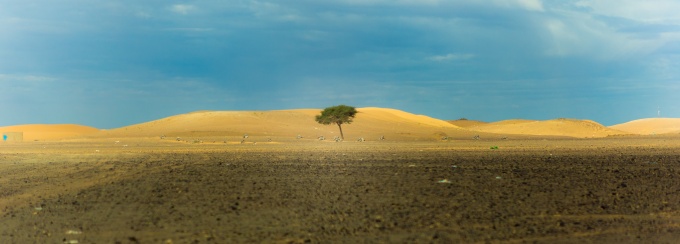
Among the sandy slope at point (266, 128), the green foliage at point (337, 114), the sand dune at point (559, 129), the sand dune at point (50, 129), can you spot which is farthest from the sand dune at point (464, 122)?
the green foliage at point (337, 114)

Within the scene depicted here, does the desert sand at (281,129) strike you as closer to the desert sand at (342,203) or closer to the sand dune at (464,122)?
the sand dune at (464,122)

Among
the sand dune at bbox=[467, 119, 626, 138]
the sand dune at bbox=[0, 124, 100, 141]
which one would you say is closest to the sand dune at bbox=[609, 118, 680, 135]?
the sand dune at bbox=[467, 119, 626, 138]

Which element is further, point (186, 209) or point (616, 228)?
point (186, 209)

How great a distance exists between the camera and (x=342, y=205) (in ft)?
45.5

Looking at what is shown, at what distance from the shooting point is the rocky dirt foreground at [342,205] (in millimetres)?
11070

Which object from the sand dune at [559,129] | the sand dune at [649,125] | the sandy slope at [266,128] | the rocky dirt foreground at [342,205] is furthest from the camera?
the sand dune at [649,125]

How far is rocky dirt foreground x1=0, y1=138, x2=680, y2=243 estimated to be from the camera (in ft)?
36.3

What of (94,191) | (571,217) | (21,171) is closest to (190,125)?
(21,171)

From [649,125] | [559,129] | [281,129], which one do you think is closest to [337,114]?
[281,129]

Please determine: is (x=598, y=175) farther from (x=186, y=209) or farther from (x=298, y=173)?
(x=186, y=209)

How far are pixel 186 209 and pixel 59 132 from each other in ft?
336

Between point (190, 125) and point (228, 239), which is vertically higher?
point (190, 125)

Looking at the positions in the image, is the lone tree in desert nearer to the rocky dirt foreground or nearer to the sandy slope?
the sandy slope

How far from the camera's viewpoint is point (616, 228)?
11.5m
